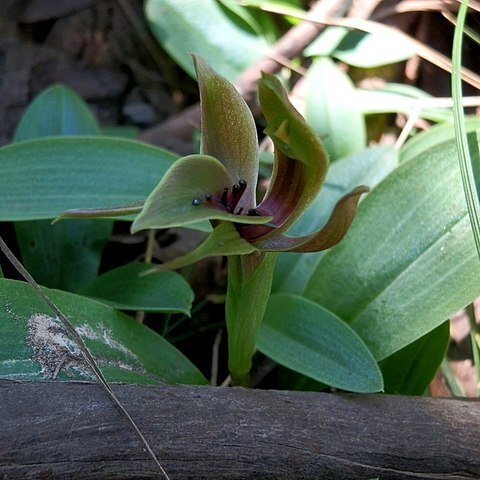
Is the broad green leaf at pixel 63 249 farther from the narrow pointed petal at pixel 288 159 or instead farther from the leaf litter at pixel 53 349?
the narrow pointed petal at pixel 288 159

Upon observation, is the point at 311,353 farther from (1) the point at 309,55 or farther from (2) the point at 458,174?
(1) the point at 309,55

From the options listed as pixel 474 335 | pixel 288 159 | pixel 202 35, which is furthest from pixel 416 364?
pixel 202 35

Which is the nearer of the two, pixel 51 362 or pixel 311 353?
pixel 51 362

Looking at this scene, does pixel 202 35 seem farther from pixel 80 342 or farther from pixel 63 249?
pixel 80 342

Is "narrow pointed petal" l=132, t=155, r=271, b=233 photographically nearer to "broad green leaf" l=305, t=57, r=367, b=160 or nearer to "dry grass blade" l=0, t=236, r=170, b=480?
"dry grass blade" l=0, t=236, r=170, b=480

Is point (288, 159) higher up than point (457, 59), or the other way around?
point (457, 59)

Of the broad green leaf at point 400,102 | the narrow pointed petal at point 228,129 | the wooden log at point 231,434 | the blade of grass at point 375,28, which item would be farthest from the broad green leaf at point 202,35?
the wooden log at point 231,434

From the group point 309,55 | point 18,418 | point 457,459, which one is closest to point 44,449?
point 18,418
